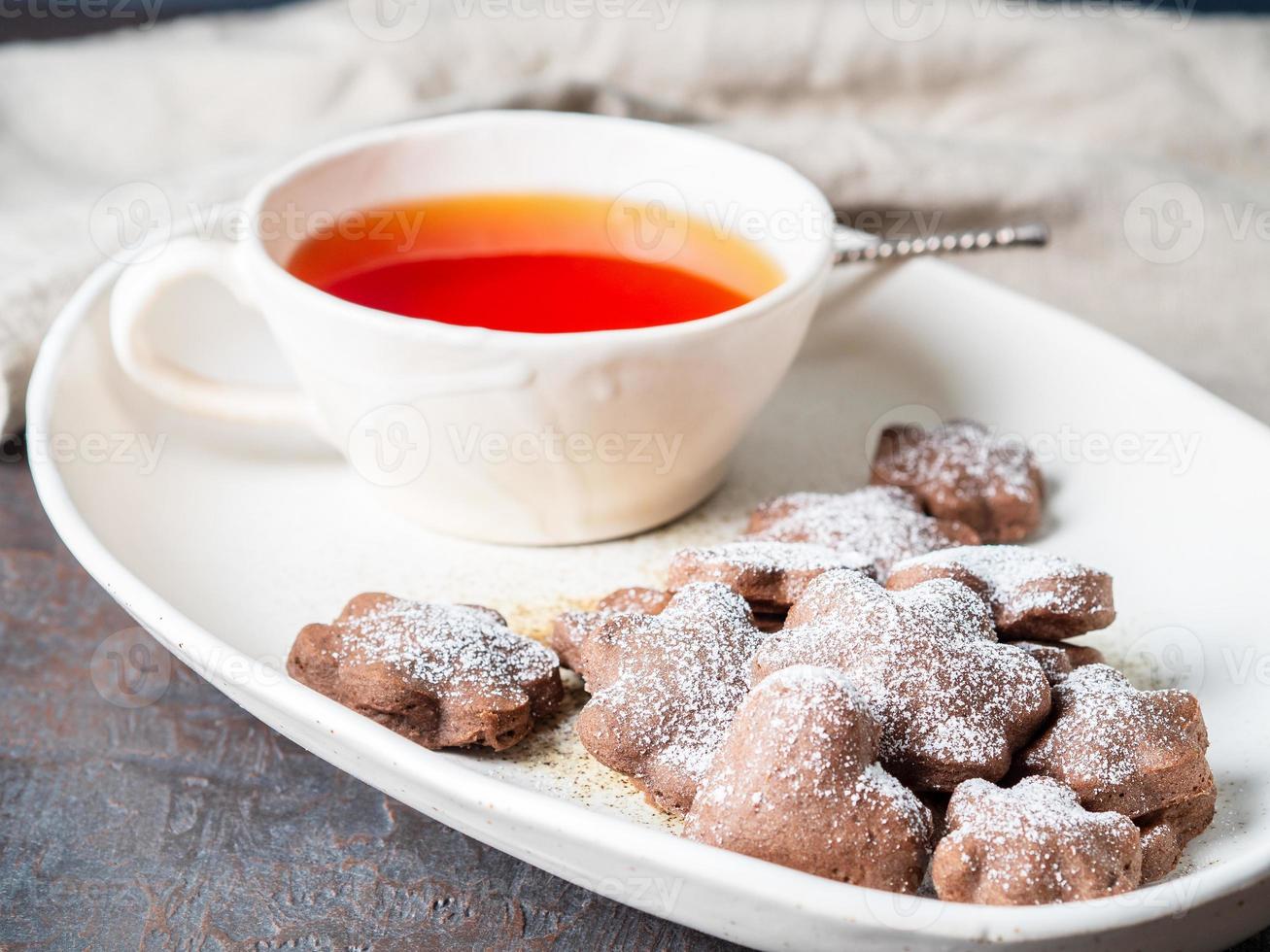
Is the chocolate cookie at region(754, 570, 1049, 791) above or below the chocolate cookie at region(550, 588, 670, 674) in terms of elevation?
above

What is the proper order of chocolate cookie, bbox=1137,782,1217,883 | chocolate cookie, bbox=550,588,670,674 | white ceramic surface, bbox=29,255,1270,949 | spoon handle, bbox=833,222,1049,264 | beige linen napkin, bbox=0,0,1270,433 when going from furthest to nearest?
beige linen napkin, bbox=0,0,1270,433 → spoon handle, bbox=833,222,1049,264 → chocolate cookie, bbox=550,588,670,674 → chocolate cookie, bbox=1137,782,1217,883 → white ceramic surface, bbox=29,255,1270,949

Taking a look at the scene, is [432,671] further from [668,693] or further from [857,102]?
[857,102]

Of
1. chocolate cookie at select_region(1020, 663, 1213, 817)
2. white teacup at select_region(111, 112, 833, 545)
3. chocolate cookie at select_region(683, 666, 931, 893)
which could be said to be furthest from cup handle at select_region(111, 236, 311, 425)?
chocolate cookie at select_region(1020, 663, 1213, 817)

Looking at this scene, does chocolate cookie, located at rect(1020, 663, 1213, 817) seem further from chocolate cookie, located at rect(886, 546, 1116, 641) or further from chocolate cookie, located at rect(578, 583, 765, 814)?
chocolate cookie, located at rect(578, 583, 765, 814)

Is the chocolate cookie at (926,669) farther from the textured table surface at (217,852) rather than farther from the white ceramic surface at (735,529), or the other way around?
the textured table surface at (217,852)

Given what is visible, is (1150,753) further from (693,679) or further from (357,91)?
(357,91)

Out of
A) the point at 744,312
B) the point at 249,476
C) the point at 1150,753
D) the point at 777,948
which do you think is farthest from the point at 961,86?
the point at 777,948
